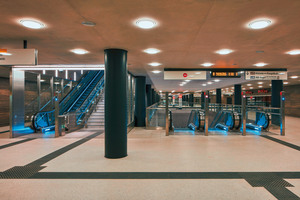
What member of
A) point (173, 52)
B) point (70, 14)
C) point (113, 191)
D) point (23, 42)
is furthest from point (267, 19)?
point (23, 42)

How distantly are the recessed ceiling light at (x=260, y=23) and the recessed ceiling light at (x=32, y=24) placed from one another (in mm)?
3974

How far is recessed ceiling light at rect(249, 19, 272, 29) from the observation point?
3154mm

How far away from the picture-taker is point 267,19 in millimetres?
3084

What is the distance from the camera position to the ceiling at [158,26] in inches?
103

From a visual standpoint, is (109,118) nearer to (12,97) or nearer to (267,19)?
(267,19)

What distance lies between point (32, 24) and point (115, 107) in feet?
8.24

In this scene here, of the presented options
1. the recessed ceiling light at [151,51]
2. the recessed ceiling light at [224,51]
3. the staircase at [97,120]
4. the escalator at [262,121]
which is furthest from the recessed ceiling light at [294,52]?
the staircase at [97,120]

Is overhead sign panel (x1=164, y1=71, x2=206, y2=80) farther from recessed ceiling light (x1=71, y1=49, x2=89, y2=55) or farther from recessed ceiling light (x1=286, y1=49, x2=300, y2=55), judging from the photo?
recessed ceiling light (x1=71, y1=49, x2=89, y2=55)

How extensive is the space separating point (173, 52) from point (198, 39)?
1287 millimetres

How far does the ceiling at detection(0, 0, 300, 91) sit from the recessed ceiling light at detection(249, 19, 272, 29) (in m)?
0.12

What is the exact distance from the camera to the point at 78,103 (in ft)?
38.9

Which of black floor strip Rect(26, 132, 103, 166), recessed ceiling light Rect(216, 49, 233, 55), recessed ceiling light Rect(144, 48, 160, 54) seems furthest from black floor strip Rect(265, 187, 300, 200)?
black floor strip Rect(26, 132, 103, 166)

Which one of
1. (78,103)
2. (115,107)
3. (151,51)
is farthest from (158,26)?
(78,103)

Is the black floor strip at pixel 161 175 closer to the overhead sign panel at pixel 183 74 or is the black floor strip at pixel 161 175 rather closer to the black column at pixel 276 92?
the overhead sign panel at pixel 183 74
